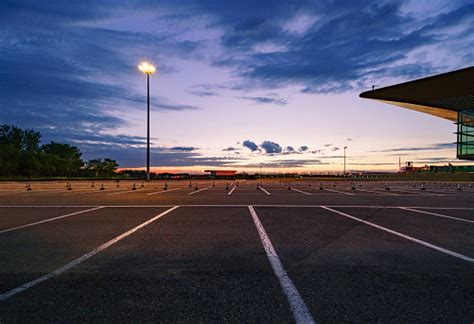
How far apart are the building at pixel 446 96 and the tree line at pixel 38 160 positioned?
6264 centimetres

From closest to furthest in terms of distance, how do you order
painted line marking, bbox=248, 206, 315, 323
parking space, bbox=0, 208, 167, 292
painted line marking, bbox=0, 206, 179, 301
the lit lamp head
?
painted line marking, bbox=248, 206, 315, 323 → painted line marking, bbox=0, 206, 179, 301 → parking space, bbox=0, 208, 167, 292 → the lit lamp head

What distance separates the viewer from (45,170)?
5741cm

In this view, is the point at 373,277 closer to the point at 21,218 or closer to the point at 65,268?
the point at 65,268

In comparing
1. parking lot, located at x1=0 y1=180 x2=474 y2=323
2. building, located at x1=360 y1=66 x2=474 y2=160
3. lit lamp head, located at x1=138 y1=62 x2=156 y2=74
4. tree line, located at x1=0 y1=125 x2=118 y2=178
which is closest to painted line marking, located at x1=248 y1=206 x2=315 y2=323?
parking lot, located at x1=0 y1=180 x2=474 y2=323

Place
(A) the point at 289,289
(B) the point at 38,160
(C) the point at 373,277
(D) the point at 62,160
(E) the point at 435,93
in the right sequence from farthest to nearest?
(D) the point at 62,160, (B) the point at 38,160, (E) the point at 435,93, (C) the point at 373,277, (A) the point at 289,289

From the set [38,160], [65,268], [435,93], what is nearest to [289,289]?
[65,268]

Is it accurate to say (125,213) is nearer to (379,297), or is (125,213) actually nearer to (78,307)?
(78,307)

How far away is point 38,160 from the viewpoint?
182 feet

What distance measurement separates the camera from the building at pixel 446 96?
82.8 feet

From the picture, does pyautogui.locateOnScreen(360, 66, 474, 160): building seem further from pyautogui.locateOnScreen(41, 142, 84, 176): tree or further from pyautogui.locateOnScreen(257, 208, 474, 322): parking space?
pyautogui.locateOnScreen(41, 142, 84, 176): tree

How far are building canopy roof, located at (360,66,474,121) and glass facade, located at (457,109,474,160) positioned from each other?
1.14 metres

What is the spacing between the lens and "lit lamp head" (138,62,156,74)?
27.8m

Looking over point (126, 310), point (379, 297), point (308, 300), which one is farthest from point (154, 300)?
point (379, 297)

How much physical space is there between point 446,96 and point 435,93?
1956 millimetres
